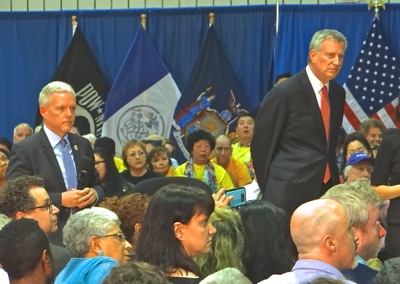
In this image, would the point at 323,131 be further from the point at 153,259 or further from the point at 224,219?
the point at 153,259

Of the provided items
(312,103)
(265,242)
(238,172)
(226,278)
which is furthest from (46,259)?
(238,172)

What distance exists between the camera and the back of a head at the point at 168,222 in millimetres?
4531

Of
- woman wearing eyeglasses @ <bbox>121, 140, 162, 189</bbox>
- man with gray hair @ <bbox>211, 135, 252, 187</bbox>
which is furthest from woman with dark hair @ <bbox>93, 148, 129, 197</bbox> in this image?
man with gray hair @ <bbox>211, 135, 252, 187</bbox>

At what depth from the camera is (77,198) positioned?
6.15 m

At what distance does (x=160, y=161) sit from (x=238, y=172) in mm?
853

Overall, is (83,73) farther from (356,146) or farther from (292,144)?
(292,144)

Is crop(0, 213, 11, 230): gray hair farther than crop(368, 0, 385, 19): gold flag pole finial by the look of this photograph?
No

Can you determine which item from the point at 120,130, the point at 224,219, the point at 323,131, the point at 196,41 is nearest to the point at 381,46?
the point at 196,41

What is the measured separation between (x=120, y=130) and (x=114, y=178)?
318cm

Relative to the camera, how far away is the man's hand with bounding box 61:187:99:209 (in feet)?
20.2

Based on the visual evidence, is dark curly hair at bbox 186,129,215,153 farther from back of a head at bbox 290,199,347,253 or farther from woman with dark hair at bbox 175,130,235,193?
back of a head at bbox 290,199,347,253

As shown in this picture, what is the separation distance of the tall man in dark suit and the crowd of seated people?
0.49 metres

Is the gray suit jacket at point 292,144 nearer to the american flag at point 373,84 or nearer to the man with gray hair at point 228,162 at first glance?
the man with gray hair at point 228,162

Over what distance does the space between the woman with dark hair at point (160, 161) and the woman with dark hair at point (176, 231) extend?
16.5 ft
